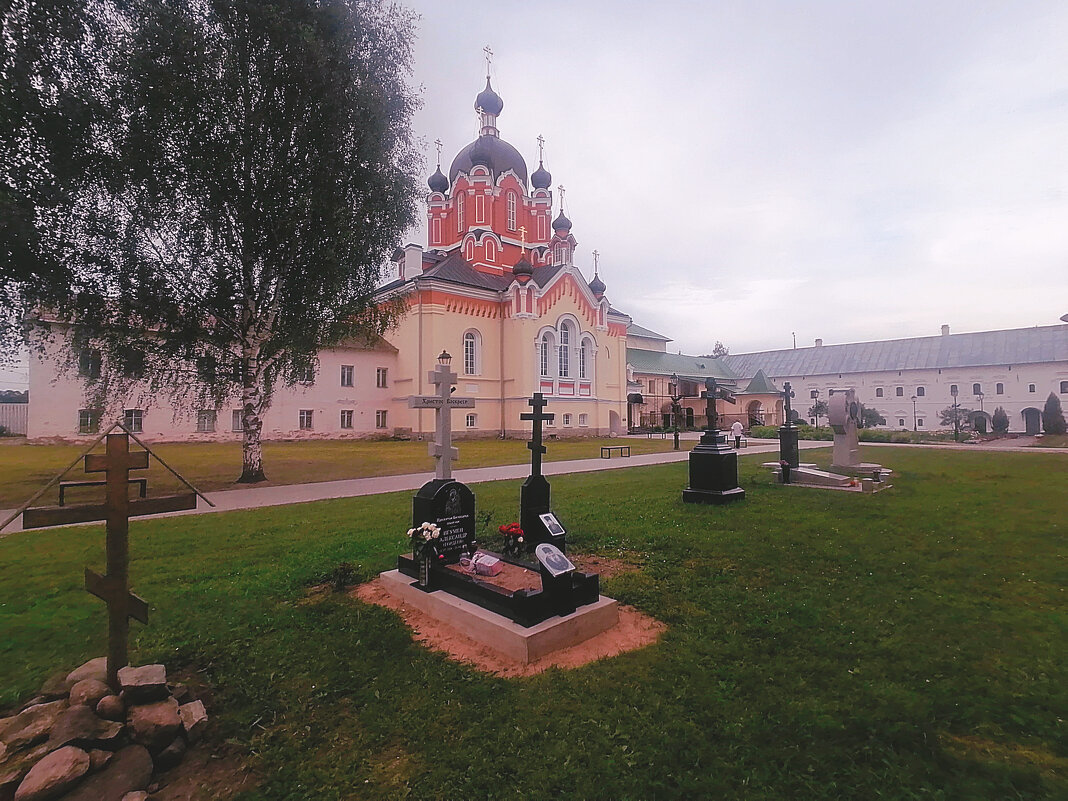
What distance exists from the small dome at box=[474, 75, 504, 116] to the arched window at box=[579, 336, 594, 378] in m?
19.8

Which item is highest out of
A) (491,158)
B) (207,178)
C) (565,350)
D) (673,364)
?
(491,158)

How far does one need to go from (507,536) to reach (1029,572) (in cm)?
528

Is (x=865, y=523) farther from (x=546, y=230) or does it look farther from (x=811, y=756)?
(x=546, y=230)

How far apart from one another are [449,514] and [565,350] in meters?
28.5

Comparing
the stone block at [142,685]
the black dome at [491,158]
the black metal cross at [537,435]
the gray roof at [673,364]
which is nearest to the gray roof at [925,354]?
the gray roof at [673,364]

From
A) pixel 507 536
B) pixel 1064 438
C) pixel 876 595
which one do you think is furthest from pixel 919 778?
pixel 1064 438

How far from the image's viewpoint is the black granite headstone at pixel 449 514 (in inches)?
209

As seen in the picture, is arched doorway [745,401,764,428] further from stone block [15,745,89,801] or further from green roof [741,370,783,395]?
stone block [15,745,89,801]

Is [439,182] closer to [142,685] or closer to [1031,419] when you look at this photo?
[142,685]

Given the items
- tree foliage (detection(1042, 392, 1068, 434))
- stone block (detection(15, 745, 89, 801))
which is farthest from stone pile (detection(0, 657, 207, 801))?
tree foliage (detection(1042, 392, 1068, 434))

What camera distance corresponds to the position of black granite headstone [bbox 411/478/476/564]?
5297 millimetres

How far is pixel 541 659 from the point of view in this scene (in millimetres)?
3898

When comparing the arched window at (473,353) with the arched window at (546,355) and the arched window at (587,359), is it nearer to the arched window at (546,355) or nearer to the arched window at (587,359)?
the arched window at (546,355)

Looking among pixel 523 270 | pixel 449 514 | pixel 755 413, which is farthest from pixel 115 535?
pixel 755 413
